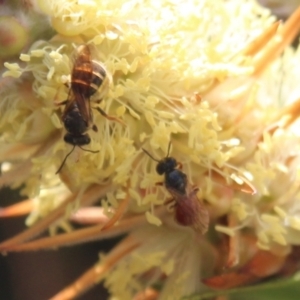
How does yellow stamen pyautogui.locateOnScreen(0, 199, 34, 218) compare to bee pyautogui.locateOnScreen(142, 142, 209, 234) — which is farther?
yellow stamen pyautogui.locateOnScreen(0, 199, 34, 218)

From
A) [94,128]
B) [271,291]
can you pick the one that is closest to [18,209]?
[94,128]

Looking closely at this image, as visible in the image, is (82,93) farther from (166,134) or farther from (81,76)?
(166,134)

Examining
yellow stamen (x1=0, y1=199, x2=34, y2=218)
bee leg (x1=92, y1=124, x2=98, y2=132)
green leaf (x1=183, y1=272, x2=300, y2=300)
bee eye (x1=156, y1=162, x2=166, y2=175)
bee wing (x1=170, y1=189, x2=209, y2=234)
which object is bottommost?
yellow stamen (x1=0, y1=199, x2=34, y2=218)

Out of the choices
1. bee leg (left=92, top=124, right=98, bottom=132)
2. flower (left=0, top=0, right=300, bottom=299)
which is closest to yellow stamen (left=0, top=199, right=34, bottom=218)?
flower (left=0, top=0, right=300, bottom=299)

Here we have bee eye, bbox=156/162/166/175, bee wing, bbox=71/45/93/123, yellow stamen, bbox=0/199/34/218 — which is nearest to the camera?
bee wing, bbox=71/45/93/123

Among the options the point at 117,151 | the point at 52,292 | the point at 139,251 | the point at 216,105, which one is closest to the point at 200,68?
the point at 216,105

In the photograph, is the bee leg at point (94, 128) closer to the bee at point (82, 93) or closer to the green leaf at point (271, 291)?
the bee at point (82, 93)

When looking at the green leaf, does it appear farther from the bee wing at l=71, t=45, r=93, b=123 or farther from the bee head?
the bee wing at l=71, t=45, r=93, b=123

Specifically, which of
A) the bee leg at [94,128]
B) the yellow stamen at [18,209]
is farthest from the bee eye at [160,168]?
the yellow stamen at [18,209]

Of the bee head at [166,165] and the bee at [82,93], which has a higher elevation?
the bee at [82,93]
